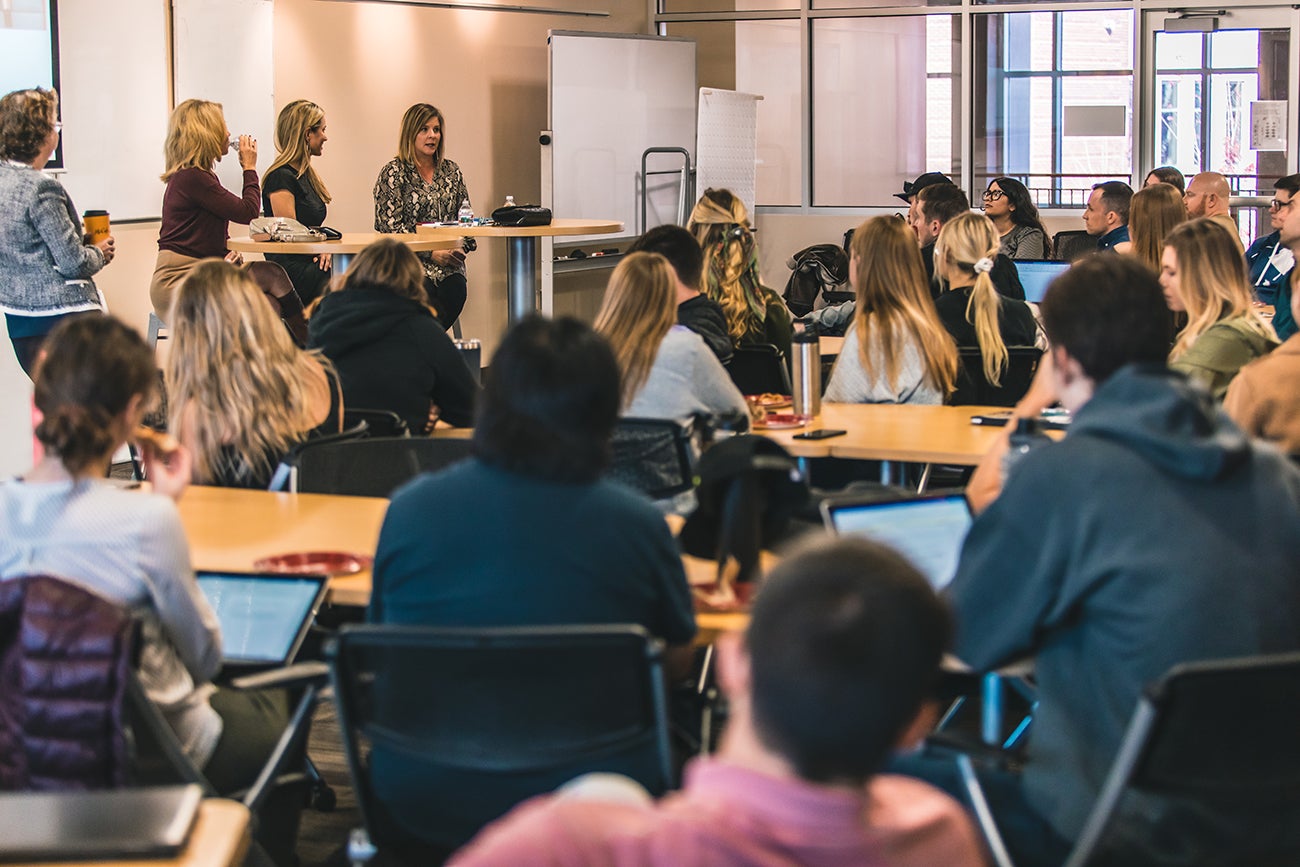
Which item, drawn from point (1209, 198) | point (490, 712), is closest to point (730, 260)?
point (1209, 198)

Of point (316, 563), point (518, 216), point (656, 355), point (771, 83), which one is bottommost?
point (316, 563)

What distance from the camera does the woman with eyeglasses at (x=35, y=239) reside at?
5.76 m

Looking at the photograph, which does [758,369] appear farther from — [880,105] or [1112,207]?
[880,105]

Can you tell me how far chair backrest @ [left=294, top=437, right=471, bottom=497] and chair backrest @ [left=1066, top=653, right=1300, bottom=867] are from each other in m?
1.95

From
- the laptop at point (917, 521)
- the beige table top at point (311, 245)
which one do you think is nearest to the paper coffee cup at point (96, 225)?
the beige table top at point (311, 245)

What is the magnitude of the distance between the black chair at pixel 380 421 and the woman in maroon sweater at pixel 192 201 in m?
2.96

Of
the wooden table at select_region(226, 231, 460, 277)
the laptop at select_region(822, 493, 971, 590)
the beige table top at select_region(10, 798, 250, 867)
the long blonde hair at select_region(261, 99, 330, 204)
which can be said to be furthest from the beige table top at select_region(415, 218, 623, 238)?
the beige table top at select_region(10, 798, 250, 867)

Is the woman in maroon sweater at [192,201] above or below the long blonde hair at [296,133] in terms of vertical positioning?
below

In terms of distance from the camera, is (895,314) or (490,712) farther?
(895,314)

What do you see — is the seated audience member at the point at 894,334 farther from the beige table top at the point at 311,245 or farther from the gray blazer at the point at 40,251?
the gray blazer at the point at 40,251

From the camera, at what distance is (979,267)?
5348mm

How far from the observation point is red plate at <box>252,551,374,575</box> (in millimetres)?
2820

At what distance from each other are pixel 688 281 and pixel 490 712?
3.12 metres

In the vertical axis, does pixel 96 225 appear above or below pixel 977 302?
above
